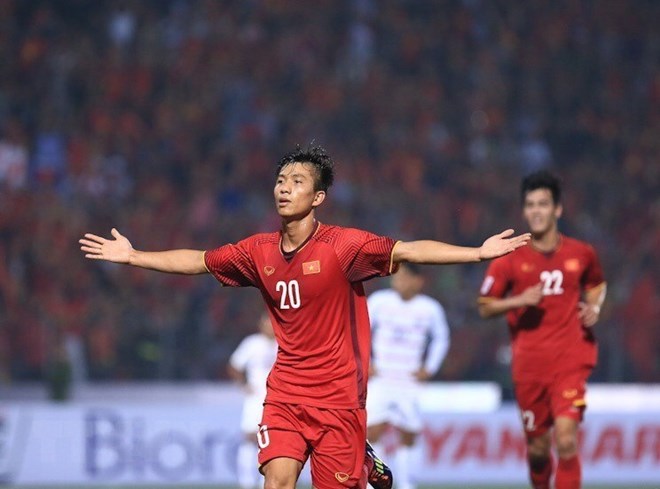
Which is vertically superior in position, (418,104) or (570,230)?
(418,104)

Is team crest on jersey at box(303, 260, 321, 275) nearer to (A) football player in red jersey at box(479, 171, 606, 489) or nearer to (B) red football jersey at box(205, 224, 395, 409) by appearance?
(B) red football jersey at box(205, 224, 395, 409)

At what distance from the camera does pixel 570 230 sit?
16.8 m

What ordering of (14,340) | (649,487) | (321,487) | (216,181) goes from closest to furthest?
1. (321,487)
2. (649,487)
3. (14,340)
4. (216,181)

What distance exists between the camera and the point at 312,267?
650cm

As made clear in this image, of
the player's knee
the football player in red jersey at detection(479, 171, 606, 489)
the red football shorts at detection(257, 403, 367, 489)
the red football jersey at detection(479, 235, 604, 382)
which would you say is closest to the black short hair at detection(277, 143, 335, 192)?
the red football shorts at detection(257, 403, 367, 489)

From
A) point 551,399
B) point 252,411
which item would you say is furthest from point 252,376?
point 551,399

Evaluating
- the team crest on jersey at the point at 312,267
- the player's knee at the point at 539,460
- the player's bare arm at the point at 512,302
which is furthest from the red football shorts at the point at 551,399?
the team crest on jersey at the point at 312,267

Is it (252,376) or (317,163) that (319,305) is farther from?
(252,376)

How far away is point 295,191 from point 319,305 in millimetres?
606

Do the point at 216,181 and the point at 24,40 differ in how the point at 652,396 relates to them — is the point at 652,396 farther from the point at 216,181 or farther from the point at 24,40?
the point at 24,40

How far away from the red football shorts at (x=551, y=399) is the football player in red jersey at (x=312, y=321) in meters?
2.41

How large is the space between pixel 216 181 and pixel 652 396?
7.05 metres

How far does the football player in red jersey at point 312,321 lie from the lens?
21.2 feet

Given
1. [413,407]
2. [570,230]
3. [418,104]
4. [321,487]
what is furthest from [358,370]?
[418,104]
